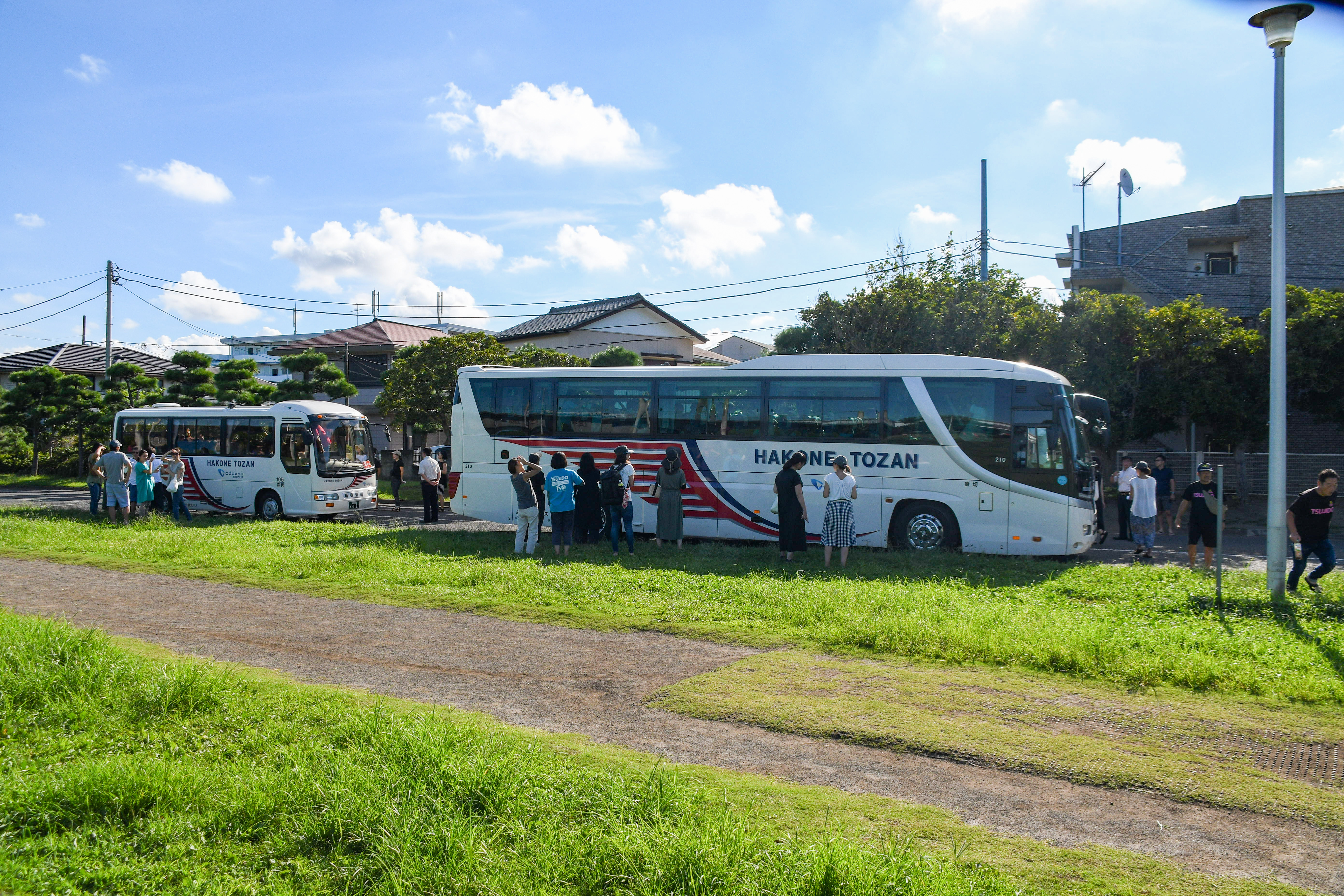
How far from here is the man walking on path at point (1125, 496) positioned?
16531 mm

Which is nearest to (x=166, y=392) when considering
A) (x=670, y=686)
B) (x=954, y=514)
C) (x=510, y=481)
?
(x=510, y=481)

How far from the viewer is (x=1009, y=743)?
18.4ft

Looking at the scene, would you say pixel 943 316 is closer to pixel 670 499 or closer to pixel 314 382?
pixel 670 499

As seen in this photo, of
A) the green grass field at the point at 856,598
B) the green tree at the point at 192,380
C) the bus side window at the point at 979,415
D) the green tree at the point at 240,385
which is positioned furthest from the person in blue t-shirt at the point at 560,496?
the green tree at the point at 192,380

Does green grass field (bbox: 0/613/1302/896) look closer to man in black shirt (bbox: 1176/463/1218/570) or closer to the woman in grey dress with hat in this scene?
the woman in grey dress with hat

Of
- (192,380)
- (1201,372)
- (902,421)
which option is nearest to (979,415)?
(902,421)

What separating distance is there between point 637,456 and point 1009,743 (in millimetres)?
11317

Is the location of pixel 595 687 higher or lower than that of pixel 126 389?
lower

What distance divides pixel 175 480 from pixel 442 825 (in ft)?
63.0

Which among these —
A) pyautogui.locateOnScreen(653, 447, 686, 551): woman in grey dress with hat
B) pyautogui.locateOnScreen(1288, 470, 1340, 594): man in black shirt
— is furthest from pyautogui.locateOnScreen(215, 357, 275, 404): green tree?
pyautogui.locateOnScreen(1288, 470, 1340, 594): man in black shirt

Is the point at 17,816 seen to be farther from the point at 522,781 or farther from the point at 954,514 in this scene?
the point at 954,514

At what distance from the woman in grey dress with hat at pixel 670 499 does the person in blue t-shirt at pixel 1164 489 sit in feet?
30.5

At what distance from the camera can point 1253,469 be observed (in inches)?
953

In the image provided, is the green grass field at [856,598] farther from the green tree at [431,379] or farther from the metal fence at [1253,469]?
the green tree at [431,379]
